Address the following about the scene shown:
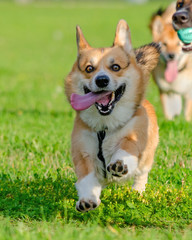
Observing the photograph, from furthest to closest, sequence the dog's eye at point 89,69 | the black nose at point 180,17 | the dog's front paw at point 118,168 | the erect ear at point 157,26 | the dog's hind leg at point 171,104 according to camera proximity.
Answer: the erect ear at point 157,26 < the dog's hind leg at point 171,104 < the black nose at point 180,17 < the dog's eye at point 89,69 < the dog's front paw at point 118,168

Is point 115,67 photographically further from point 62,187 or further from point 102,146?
point 62,187

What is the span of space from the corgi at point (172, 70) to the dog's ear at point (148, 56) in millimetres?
4163

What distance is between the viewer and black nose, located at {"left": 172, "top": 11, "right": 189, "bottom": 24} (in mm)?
5926

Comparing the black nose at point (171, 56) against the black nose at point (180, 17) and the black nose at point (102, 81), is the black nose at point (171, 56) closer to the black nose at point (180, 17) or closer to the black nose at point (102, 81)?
the black nose at point (180, 17)

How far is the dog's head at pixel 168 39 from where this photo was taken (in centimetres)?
926

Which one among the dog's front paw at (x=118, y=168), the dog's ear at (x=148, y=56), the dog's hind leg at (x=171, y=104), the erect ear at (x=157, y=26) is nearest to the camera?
the dog's front paw at (x=118, y=168)

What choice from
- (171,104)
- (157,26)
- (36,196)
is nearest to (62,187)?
(36,196)

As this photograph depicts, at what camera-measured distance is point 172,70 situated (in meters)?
9.27

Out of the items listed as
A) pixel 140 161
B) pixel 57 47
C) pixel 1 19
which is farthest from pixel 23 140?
pixel 1 19

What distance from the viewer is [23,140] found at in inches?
247

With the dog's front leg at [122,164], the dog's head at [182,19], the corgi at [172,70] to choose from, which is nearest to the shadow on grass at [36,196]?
the dog's front leg at [122,164]

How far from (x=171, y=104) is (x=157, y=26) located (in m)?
1.59

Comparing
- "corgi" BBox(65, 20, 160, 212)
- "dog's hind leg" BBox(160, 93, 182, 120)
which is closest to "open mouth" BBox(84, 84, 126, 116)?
"corgi" BBox(65, 20, 160, 212)

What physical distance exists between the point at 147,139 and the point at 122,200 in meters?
0.63
